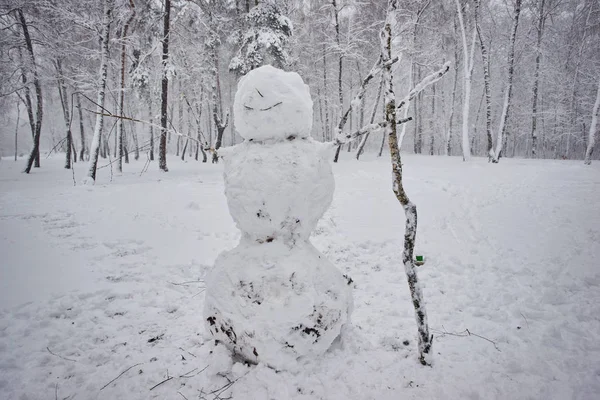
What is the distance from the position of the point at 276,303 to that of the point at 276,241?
1.74 ft

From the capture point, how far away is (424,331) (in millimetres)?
2246

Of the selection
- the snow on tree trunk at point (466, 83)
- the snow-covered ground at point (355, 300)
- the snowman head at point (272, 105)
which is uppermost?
the snow on tree trunk at point (466, 83)

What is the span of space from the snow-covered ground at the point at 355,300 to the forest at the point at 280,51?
9.91 feet

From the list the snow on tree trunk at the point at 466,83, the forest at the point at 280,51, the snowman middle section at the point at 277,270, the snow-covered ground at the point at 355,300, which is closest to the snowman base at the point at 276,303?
the snowman middle section at the point at 277,270

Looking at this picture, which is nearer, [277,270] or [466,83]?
[277,270]

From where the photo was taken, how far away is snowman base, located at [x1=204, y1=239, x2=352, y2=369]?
210 cm

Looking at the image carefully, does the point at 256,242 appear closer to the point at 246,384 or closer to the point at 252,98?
the point at 246,384

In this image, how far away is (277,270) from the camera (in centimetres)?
220

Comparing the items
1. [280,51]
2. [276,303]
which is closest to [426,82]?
[276,303]

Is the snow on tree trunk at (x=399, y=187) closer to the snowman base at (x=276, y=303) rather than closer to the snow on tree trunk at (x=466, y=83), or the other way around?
the snowman base at (x=276, y=303)

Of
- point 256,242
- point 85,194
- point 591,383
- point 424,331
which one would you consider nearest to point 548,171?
point 591,383

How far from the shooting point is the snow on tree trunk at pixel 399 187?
6.84ft

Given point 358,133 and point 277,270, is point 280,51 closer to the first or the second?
A: point 358,133

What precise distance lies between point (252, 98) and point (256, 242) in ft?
4.22
